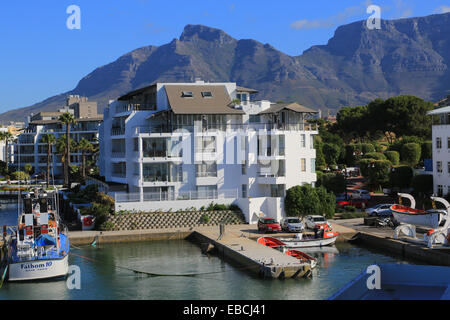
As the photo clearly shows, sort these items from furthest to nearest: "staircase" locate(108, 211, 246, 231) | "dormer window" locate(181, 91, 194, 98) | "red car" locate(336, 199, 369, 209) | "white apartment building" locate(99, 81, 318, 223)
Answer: "red car" locate(336, 199, 369, 209), "dormer window" locate(181, 91, 194, 98), "white apartment building" locate(99, 81, 318, 223), "staircase" locate(108, 211, 246, 231)

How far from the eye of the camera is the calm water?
30844 mm

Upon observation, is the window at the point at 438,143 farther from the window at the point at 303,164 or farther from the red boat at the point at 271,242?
the red boat at the point at 271,242

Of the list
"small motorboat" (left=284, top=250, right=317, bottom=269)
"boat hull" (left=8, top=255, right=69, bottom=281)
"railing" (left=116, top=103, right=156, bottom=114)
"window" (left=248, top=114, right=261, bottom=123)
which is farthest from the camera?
"railing" (left=116, top=103, right=156, bottom=114)

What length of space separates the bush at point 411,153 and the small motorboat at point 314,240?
129 feet

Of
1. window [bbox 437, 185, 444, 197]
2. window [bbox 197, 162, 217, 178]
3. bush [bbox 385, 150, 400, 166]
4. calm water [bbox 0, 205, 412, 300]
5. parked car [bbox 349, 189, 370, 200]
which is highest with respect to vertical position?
bush [bbox 385, 150, 400, 166]

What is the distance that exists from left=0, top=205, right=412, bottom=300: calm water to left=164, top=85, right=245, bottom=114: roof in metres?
16.4

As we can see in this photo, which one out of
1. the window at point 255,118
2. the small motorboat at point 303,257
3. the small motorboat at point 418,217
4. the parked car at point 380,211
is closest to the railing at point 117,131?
the window at point 255,118

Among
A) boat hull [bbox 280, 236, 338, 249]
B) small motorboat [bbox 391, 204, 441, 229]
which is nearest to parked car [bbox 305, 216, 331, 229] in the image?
boat hull [bbox 280, 236, 338, 249]

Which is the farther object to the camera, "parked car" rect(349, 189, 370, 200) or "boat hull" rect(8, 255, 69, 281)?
"parked car" rect(349, 189, 370, 200)

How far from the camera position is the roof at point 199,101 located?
184 ft

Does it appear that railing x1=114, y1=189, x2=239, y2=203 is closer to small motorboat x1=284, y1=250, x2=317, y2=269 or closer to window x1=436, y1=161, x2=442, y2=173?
small motorboat x1=284, y1=250, x2=317, y2=269

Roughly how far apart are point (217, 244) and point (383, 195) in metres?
31.0

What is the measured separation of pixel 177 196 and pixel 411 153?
39181mm

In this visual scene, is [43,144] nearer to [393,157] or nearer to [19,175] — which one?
[19,175]
